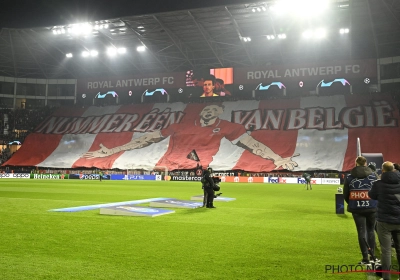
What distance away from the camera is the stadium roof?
48719 millimetres

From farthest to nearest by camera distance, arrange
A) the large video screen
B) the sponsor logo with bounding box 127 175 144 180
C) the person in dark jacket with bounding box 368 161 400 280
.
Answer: the large video screen < the sponsor logo with bounding box 127 175 144 180 < the person in dark jacket with bounding box 368 161 400 280

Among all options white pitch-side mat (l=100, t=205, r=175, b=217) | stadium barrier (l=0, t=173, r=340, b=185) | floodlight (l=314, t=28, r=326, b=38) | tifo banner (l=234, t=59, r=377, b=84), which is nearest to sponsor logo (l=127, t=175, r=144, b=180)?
stadium barrier (l=0, t=173, r=340, b=185)

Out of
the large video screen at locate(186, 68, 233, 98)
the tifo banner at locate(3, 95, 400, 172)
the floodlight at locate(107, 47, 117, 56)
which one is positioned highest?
the floodlight at locate(107, 47, 117, 56)

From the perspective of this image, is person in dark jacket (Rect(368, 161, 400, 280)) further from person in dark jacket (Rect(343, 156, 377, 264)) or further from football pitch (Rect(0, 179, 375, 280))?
person in dark jacket (Rect(343, 156, 377, 264))

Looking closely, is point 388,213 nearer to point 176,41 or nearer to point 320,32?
point 320,32

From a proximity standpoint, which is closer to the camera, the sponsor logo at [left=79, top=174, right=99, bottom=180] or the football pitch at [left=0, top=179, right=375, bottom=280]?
the football pitch at [left=0, top=179, right=375, bottom=280]

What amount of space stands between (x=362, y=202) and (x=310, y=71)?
5654 centimetres

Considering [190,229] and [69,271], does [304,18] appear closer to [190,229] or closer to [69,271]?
[190,229]

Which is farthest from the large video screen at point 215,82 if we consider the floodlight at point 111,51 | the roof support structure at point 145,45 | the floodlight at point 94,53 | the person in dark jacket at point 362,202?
the person in dark jacket at point 362,202

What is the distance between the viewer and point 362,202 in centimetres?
777

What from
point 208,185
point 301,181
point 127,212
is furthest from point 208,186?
point 301,181

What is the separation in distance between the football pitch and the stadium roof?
122 feet

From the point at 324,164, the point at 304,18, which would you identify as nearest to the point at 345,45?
the point at 304,18

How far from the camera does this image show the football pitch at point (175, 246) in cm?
700
